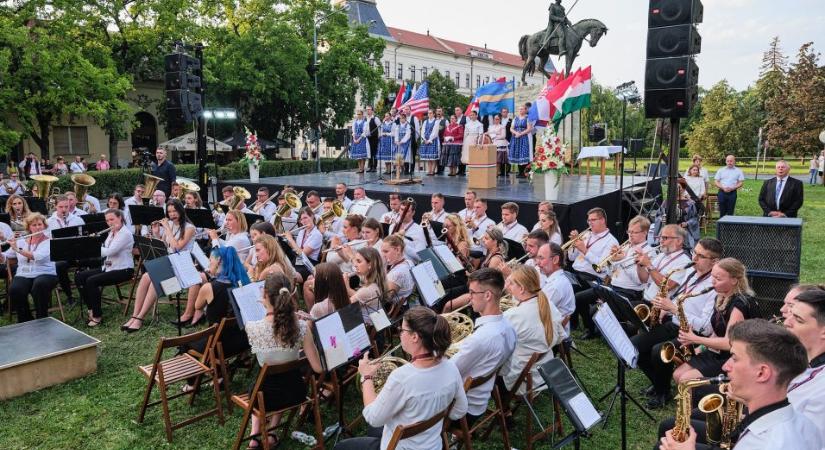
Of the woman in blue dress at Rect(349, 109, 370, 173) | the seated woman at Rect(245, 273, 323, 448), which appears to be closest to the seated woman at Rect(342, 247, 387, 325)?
the seated woman at Rect(245, 273, 323, 448)

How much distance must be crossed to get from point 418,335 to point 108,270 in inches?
258

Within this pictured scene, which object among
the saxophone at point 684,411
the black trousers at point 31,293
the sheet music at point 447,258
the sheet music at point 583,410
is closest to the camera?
the saxophone at point 684,411

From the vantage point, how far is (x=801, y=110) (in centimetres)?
3344

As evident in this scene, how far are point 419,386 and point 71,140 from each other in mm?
36728

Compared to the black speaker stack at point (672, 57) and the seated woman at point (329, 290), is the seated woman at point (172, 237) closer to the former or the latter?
the seated woman at point (329, 290)

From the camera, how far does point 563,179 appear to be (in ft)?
52.5

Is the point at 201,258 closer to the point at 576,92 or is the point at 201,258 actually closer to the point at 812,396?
the point at 812,396

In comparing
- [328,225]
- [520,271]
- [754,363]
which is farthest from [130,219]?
[754,363]

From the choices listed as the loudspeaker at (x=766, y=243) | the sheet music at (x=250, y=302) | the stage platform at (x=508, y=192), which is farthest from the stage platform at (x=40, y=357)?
the stage platform at (x=508, y=192)

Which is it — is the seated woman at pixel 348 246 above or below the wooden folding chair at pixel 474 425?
above

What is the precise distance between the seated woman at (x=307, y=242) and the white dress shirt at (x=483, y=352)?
4.63 metres

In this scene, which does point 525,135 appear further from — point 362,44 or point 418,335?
point 362,44

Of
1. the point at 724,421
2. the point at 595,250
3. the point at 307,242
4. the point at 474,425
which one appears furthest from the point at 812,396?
the point at 307,242

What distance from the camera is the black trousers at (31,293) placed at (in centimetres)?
754
